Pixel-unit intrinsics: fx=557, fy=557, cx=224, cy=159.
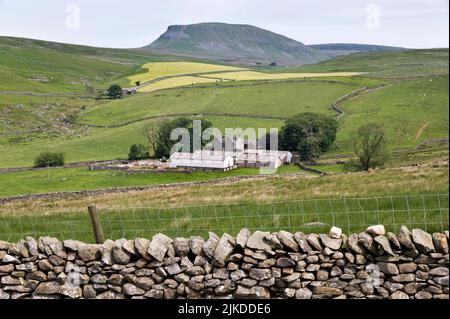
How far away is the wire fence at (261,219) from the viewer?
12242mm

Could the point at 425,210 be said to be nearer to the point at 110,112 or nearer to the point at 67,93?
the point at 110,112

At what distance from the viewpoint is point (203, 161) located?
7538 centimetres

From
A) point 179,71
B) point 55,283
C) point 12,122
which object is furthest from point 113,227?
point 179,71

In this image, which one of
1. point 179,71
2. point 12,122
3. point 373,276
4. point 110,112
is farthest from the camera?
point 179,71

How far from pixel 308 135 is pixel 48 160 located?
3728 cm

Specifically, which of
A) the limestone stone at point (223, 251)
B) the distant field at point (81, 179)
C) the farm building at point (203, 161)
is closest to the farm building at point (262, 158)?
the distant field at point (81, 179)

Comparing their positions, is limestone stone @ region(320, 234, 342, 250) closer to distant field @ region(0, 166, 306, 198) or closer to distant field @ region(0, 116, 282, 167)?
distant field @ region(0, 166, 306, 198)

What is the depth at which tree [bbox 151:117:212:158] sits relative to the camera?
86312 millimetres

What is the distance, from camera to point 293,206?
49.3 ft

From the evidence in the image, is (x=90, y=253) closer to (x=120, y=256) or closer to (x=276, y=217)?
(x=120, y=256)

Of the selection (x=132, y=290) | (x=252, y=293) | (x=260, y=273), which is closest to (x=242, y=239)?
(x=260, y=273)

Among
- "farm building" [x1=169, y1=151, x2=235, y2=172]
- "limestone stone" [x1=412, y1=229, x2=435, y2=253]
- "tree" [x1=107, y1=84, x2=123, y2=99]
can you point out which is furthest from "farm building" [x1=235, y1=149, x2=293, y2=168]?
"tree" [x1=107, y1=84, x2=123, y2=99]
